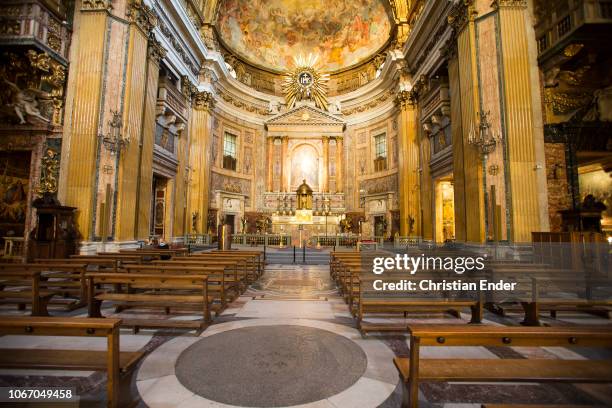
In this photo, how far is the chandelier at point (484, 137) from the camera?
8.75 m

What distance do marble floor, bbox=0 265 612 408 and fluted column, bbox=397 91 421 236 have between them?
11.7 meters

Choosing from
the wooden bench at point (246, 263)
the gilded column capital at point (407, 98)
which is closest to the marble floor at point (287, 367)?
the wooden bench at point (246, 263)

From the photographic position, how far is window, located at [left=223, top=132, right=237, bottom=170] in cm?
2022

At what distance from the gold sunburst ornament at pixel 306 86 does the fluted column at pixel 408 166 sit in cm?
762

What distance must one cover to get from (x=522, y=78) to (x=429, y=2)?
21.4 feet

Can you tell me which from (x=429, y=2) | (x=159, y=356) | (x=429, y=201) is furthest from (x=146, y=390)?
(x=429, y=2)

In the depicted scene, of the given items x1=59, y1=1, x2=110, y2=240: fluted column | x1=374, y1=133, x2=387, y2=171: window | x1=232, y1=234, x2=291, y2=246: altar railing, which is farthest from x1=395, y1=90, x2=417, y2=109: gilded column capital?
x1=59, y1=1, x2=110, y2=240: fluted column

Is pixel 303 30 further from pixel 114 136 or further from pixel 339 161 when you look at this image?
pixel 114 136

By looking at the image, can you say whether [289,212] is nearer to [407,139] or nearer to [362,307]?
[407,139]

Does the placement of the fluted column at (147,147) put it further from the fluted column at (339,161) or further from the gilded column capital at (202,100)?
the fluted column at (339,161)

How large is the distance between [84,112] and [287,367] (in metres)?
10.3

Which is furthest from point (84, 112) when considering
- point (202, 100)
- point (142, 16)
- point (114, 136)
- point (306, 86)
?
point (306, 86)

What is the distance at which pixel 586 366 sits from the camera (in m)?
1.80

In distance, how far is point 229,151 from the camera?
67.8 ft
